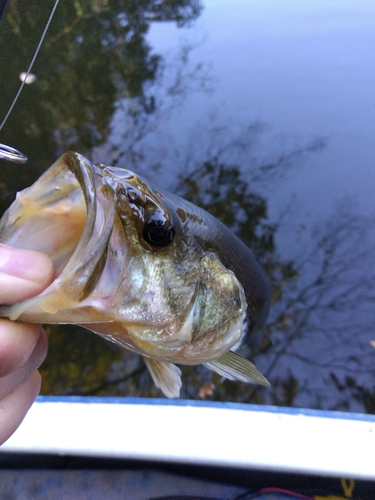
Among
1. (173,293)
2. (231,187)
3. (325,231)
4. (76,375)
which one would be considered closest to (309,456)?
(173,293)

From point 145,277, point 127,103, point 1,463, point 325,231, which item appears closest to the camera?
point 145,277

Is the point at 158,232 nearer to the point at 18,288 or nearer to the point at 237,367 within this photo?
the point at 18,288

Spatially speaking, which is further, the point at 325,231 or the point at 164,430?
the point at 325,231

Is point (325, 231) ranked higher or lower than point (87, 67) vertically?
lower

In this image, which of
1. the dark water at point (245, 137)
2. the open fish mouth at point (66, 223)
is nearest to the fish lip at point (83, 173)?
the open fish mouth at point (66, 223)

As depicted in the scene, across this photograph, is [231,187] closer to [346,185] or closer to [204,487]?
[346,185]

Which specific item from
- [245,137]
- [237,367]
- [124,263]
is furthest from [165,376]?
[245,137]

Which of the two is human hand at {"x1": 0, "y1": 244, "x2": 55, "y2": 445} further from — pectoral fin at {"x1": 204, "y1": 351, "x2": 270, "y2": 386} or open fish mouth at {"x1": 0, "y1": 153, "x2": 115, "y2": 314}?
pectoral fin at {"x1": 204, "y1": 351, "x2": 270, "y2": 386}

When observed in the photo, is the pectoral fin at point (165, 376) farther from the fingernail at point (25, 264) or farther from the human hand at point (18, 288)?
the fingernail at point (25, 264)
